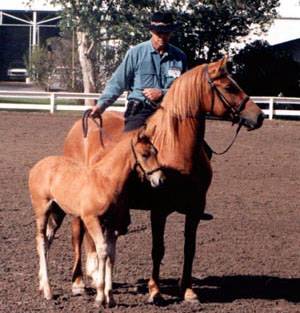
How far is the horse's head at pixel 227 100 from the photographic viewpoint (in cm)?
770

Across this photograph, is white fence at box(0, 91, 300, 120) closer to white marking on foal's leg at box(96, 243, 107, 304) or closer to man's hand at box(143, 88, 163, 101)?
man's hand at box(143, 88, 163, 101)

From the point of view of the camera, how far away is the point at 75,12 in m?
32.2

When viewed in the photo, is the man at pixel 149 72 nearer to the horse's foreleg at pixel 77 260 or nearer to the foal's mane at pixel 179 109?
the foal's mane at pixel 179 109

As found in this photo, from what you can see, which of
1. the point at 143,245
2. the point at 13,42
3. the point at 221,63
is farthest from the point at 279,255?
the point at 13,42

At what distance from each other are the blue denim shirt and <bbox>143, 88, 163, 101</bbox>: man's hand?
10cm

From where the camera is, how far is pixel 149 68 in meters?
8.45

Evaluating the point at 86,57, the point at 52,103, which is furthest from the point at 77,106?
the point at 86,57

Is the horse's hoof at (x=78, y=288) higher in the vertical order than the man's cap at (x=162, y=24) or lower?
lower

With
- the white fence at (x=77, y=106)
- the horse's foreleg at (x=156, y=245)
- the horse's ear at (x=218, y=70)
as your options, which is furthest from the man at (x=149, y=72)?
the white fence at (x=77, y=106)

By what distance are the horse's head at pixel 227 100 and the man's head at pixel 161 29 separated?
726mm

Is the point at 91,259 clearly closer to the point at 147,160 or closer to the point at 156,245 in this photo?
the point at 156,245

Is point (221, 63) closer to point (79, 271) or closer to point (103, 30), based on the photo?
point (79, 271)

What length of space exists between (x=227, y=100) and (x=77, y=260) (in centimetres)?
183

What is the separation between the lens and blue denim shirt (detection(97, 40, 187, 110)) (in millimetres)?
8445
